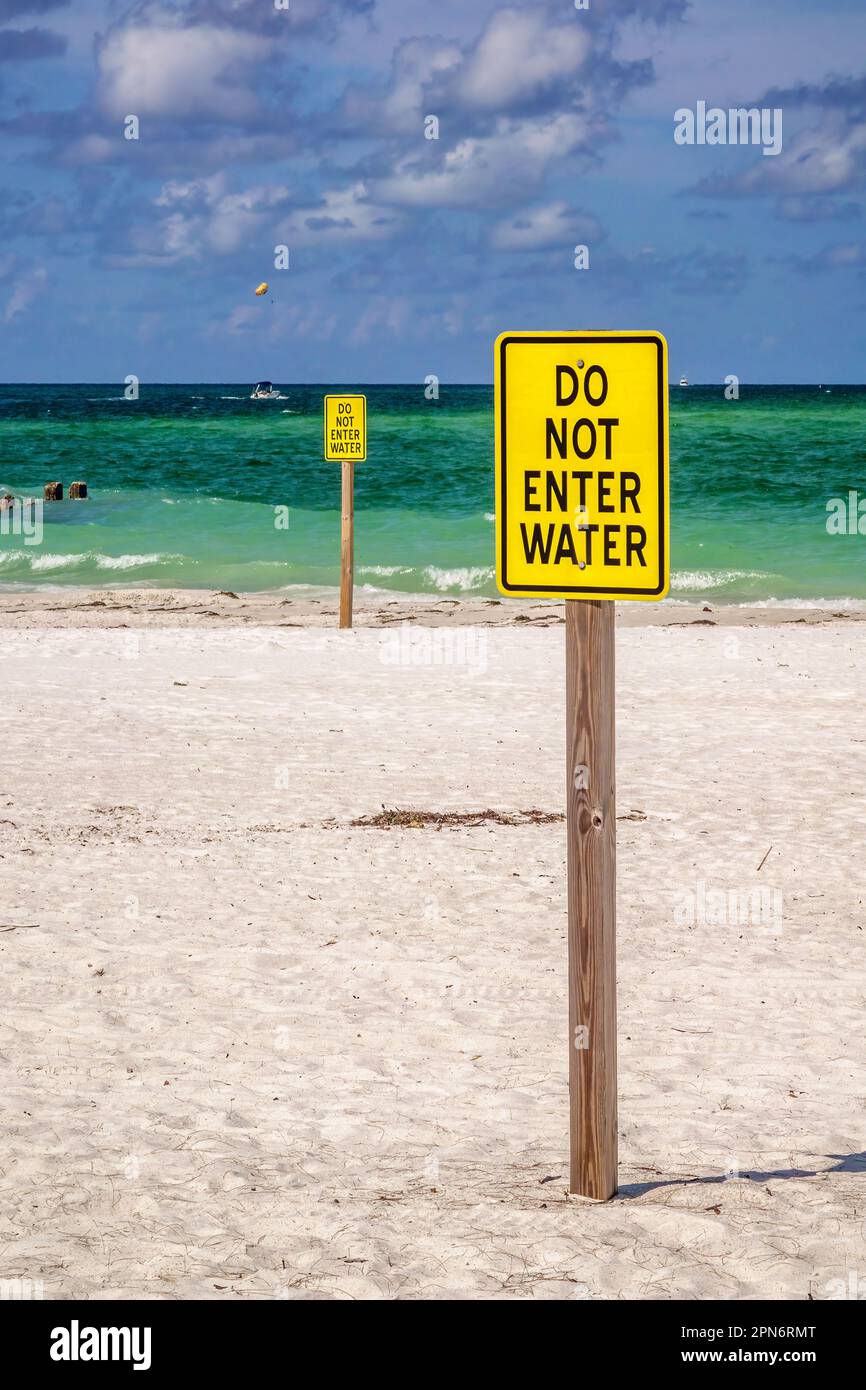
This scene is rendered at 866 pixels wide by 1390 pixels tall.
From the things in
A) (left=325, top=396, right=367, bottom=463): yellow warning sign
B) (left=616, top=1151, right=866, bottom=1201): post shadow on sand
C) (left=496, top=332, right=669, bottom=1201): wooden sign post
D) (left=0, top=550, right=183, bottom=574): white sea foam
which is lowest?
(left=616, top=1151, right=866, bottom=1201): post shadow on sand

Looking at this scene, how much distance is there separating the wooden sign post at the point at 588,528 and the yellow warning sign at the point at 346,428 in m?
10.1

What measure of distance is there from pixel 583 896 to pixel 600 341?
1.31m

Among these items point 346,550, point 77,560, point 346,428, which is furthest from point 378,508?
point 346,428

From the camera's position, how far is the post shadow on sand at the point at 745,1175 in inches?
153

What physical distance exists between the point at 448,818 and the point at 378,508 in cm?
2286

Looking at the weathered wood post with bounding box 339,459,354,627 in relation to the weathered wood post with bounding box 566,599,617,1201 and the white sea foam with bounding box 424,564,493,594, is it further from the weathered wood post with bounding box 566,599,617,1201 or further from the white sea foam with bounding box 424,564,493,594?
the weathered wood post with bounding box 566,599,617,1201

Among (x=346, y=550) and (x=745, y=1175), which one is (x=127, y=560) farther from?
(x=745, y=1175)

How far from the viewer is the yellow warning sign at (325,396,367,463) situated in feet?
44.3

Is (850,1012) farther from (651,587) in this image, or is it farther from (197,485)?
(197,485)

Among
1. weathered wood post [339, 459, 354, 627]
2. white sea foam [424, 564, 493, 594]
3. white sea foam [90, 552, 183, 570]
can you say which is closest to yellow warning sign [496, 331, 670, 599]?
weathered wood post [339, 459, 354, 627]

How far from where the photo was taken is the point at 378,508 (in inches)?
1194

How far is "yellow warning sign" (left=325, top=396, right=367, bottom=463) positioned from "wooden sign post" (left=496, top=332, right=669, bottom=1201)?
396 inches

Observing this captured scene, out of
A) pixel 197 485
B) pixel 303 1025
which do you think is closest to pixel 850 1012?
pixel 303 1025

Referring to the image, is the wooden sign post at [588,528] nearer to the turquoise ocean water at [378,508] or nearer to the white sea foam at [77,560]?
the turquoise ocean water at [378,508]
